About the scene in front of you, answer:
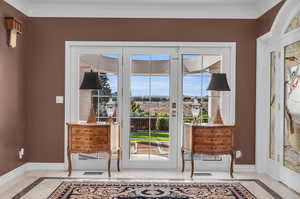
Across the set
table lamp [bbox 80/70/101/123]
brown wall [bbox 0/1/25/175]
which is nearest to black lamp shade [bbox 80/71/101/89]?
table lamp [bbox 80/70/101/123]

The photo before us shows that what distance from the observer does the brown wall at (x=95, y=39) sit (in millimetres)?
5762

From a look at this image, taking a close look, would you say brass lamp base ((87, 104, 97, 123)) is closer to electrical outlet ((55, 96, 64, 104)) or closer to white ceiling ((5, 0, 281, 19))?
electrical outlet ((55, 96, 64, 104))

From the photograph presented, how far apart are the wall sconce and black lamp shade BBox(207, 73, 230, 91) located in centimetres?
291

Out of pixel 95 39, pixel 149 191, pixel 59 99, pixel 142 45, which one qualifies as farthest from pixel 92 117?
pixel 149 191

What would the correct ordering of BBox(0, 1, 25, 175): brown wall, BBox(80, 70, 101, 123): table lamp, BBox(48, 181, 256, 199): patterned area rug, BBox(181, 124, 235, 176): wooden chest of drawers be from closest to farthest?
BBox(48, 181, 256, 199): patterned area rug
BBox(0, 1, 25, 175): brown wall
BBox(181, 124, 235, 176): wooden chest of drawers
BBox(80, 70, 101, 123): table lamp

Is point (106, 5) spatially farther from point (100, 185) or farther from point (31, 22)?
point (100, 185)

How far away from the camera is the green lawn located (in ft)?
19.1

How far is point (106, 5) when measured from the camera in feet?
18.7

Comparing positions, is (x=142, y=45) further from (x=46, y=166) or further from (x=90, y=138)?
(x=46, y=166)

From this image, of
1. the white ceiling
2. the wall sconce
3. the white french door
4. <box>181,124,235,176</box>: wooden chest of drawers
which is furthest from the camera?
the white french door

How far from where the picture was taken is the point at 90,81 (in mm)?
5340

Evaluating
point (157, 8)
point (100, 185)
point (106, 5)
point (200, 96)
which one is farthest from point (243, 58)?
point (100, 185)

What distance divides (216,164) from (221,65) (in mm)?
1626

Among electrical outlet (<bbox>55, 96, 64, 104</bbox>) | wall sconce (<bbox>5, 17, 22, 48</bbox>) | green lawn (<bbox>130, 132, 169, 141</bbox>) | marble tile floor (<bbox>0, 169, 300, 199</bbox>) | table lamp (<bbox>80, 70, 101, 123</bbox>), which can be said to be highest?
wall sconce (<bbox>5, 17, 22, 48</bbox>)
